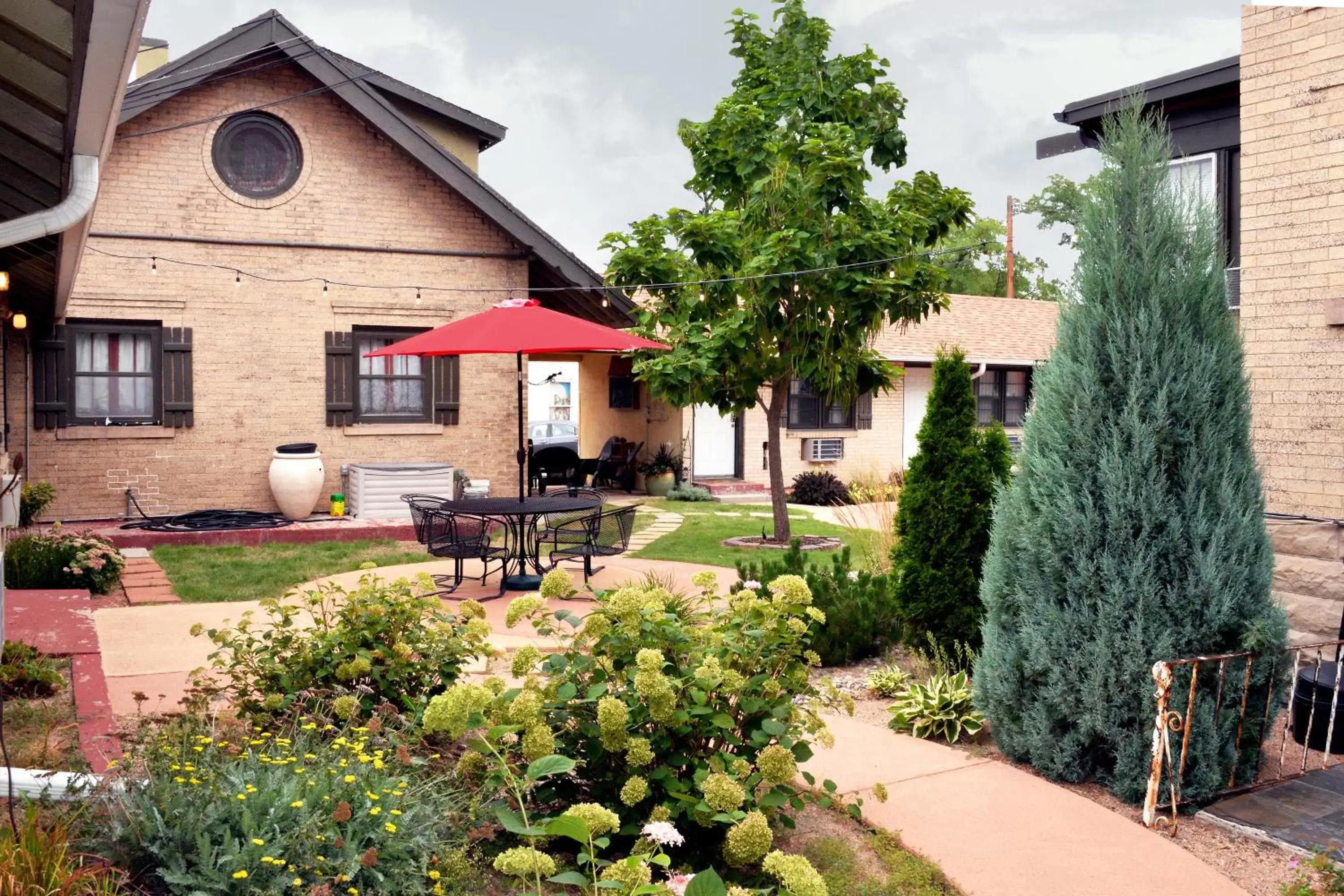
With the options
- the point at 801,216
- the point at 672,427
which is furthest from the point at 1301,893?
the point at 672,427

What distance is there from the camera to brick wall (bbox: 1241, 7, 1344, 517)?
670 cm

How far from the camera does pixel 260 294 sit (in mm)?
13844

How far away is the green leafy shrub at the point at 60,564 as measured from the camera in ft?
27.9

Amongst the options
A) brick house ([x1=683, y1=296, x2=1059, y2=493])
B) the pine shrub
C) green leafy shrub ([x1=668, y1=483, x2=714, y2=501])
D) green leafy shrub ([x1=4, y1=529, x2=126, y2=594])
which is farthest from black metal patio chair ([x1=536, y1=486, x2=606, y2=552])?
green leafy shrub ([x1=668, y1=483, x2=714, y2=501])

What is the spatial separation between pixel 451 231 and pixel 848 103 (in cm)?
565

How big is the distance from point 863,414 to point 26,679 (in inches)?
751

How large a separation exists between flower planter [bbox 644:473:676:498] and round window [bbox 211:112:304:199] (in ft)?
27.3

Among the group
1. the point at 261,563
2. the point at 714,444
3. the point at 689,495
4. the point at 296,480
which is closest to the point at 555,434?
the point at 714,444

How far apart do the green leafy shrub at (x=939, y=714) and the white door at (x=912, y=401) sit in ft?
58.8

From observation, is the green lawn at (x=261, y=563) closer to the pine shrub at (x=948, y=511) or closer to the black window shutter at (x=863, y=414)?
the pine shrub at (x=948, y=511)

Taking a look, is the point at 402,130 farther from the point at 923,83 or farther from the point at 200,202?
the point at 923,83

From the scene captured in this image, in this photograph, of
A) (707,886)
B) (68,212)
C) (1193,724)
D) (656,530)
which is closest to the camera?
(707,886)

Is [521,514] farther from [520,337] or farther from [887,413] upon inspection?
[887,413]

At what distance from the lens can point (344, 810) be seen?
9.19 feet
